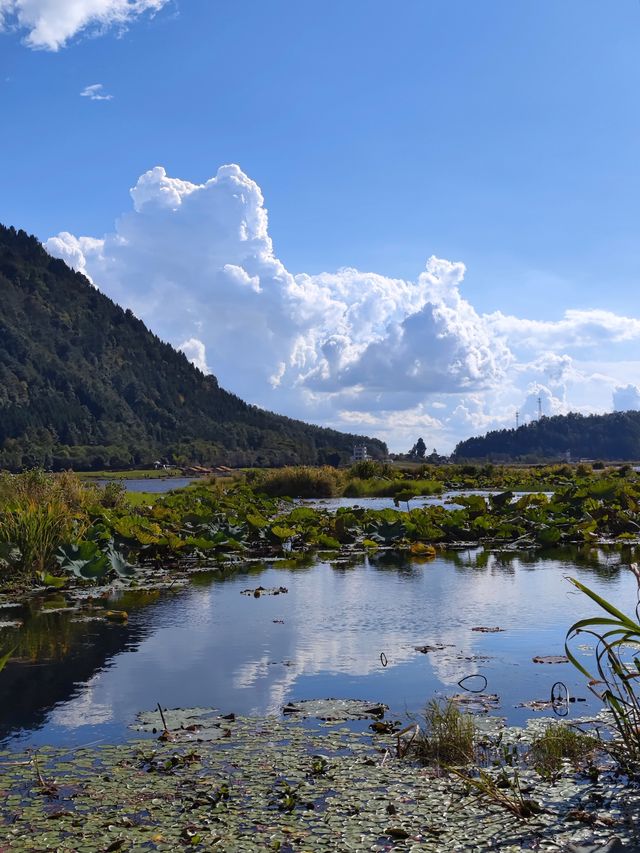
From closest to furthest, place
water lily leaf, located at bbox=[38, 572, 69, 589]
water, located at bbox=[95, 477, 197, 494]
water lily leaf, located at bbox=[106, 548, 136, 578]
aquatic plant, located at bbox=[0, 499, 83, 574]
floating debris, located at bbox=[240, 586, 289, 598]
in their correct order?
water lily leaf, located at bbox=[38, 572, 69, 589]
floating debris, located at bbox=[240, 586, 289, 598]
aquatic plant, located at bbox=[0, 499, 83, 574]
water lily leaf, located at bbox=[106, 548, 136, 578]
water, located at bbox=[95, 477, 197, 494]

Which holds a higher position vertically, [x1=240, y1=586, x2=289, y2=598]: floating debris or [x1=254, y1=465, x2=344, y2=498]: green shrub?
[x1=254, y1=465, x2=344, y2=498]: green shrub

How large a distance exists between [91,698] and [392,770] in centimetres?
308

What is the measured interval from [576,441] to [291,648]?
192 meters

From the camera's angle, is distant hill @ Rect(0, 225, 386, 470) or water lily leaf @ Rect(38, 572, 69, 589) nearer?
water lily leaf @ Rect(38, 572, 69, 589)

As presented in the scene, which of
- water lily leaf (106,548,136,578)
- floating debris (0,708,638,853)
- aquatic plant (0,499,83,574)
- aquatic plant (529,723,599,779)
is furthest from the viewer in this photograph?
water lily leaf (106,548,136,578)

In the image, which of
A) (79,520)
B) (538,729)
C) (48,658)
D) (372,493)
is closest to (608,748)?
(538,729)

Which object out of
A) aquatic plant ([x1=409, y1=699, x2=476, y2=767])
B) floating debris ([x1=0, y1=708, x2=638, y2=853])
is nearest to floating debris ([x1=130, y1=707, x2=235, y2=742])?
floating debris ([x1=0, y1=708, x2=638, y2=853])

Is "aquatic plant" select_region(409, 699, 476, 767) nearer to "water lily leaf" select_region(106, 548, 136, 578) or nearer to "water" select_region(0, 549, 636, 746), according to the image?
"water" select_region(0, 549, 636, 746)

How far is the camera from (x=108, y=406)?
169 m

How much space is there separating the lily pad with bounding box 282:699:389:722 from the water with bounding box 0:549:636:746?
0.13 metres

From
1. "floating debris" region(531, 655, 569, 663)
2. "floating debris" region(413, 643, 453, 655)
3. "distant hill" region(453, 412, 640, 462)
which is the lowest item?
"floating debris" region(413, 643, 453, 655)

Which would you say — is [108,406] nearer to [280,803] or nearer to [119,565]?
[119,565]

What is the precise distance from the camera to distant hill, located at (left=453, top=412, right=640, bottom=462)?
187875mm

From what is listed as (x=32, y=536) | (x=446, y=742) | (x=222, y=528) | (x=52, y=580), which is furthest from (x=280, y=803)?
(x=222, y=528)
